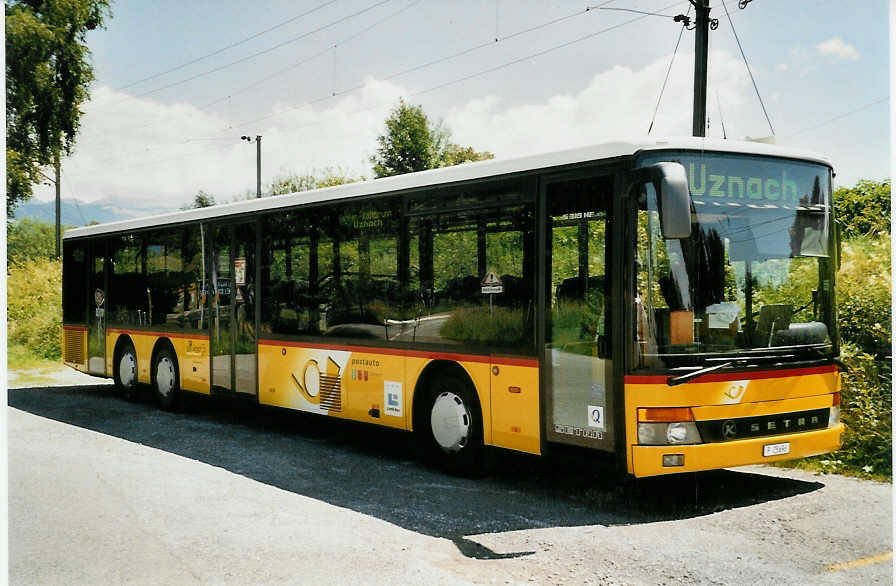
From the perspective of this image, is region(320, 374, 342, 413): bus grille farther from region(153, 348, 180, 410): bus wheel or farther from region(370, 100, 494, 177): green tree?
region(370, 100, 494, 177): green tree

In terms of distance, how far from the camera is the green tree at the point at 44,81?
23281 millimetres

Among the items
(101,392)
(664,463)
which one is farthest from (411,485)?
(101,392)

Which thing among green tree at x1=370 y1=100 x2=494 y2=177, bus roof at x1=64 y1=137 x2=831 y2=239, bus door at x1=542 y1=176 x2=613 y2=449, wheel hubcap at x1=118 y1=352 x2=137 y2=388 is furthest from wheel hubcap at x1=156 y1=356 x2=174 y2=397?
green tree at x1=370 y1=100 x2=494 y2=177

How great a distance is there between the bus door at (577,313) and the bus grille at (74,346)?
11759 mm

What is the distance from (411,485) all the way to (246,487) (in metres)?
1.53

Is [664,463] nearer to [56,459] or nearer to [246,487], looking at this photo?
[246,487]

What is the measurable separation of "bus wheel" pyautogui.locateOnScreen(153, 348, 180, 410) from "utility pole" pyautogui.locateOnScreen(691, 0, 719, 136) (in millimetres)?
8824

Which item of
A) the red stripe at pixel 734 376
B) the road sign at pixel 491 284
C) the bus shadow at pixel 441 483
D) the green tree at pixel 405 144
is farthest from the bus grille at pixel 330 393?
the green tree at pixel 405 144

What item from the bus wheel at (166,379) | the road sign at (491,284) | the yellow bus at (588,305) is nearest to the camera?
the yellow bus at (588,305)

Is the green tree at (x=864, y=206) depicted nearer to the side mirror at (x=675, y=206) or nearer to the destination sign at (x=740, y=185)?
the destination sign at (x=740, y=185)

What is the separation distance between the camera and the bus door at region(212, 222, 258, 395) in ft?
39.7

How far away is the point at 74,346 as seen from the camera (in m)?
17.0

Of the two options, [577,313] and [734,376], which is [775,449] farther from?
[577,313]

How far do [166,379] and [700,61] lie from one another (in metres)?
9.71
